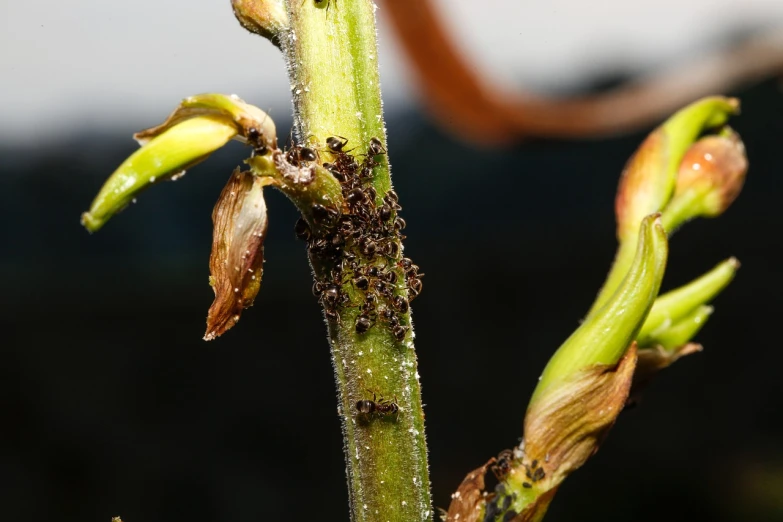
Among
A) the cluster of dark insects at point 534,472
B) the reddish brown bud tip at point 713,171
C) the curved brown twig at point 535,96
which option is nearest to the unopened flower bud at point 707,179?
the reddish brown bud tip at point 713,171

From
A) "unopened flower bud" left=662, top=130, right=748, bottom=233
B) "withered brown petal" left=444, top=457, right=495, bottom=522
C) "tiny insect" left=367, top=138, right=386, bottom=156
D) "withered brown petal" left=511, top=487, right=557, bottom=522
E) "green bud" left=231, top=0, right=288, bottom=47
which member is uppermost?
"green bud" left=231, top=0, right=288, bottom=47

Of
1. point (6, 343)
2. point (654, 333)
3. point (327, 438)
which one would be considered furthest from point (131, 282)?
point (654, 333)

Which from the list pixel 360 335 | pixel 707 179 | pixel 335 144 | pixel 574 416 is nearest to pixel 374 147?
pixel 335 144

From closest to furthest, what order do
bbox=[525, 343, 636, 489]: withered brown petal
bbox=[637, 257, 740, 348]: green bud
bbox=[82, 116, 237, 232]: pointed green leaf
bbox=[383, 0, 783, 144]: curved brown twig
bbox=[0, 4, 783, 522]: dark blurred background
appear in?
bbox=[82, 116, 237, 232]: pointed green leaf < bbox=[525, 343, 636, 489]: withered brown petal < bbox=[637, 257, 740, 348]: green bud < bbox=[383, 0, 783, 144]: curved brown twig < bbox=[0, 4, 783, 522]: dark blurred background

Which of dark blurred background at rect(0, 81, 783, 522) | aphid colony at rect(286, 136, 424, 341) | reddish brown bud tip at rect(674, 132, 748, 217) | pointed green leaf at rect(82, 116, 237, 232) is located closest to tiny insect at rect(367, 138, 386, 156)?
aphid colony at rect(286, 136, 424, 341)

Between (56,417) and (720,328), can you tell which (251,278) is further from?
(720,328)

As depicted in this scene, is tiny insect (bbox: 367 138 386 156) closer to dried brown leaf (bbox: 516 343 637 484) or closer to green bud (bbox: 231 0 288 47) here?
green bud (bbox: 231 0 288 47)

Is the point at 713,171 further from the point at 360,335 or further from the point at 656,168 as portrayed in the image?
the point at 360,335
